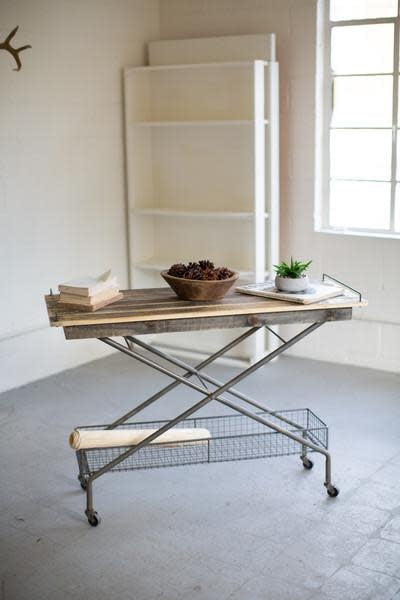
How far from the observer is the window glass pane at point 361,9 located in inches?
201

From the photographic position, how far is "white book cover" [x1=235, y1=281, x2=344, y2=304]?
333 centimetres

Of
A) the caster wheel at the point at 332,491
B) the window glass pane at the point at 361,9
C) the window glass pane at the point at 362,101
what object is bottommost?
the caster wheel at the point at 332,491

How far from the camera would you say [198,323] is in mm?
3217

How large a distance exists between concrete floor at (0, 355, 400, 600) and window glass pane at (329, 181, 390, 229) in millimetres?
1300

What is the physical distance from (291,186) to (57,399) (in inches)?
84.0

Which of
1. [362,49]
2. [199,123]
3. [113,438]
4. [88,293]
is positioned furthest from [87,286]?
[362,49]

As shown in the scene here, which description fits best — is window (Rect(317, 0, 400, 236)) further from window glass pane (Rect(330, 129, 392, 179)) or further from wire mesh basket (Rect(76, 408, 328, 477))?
wire mesh basket (Rect(76, 408, 328, 477))

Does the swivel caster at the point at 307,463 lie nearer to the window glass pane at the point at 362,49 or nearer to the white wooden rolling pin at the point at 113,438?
the white wooden rolling pin at the point at 113,438

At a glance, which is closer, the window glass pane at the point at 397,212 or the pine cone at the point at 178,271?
the pine cone at the point at 178,271

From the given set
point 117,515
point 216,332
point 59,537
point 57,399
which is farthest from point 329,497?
point 216,332

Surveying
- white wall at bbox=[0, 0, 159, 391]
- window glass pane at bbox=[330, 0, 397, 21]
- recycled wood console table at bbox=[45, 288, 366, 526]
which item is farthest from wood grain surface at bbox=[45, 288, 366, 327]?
window glass pane at bbox=[330, 0, 397, 21]

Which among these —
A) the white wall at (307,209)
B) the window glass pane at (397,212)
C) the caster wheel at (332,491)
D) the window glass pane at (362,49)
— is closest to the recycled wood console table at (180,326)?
the caster wheel at (332,491)

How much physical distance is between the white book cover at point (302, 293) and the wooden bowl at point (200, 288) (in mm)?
153

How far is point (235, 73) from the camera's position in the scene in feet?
17.8
